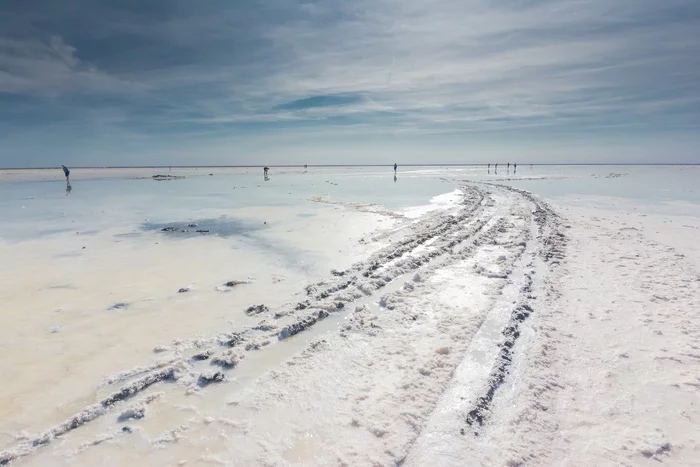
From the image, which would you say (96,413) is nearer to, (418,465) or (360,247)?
(418,465)

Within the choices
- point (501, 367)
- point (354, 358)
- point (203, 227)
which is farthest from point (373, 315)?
point (203, 227)

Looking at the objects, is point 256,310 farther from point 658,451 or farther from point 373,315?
point 658,451

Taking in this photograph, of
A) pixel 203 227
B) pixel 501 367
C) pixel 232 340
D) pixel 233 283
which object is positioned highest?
pixel 203 227

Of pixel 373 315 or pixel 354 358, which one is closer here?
pixel 354 358

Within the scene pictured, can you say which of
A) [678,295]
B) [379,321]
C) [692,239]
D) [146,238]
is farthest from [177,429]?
[692,239]

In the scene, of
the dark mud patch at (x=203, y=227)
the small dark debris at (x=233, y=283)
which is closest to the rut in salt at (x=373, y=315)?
the small dark debris at (x=233, y=283)

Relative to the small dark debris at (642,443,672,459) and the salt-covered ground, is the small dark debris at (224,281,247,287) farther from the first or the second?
the small dark debris at (642,443,672,459)

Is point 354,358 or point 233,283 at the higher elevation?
point 233,283

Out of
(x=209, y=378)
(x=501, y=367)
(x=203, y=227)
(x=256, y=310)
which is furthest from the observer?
(x=203, y=227)
